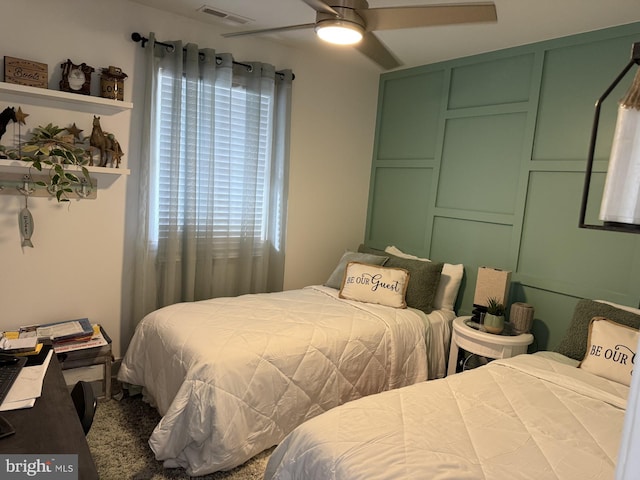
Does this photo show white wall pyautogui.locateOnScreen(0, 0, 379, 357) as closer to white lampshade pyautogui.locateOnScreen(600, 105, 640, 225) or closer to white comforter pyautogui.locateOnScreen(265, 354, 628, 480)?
white comforter pyautogui.locateOnScreen(265, 354, 628, 480)

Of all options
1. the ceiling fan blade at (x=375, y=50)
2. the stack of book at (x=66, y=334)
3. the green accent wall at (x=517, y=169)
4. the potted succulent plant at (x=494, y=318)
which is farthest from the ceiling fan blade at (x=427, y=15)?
the stack of book at (x=66, y=334)

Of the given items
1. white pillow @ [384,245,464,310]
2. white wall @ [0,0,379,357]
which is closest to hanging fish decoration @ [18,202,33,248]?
white wall @ [0,0,379,357]

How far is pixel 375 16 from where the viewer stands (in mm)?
1905

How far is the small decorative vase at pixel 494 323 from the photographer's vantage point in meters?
2.79

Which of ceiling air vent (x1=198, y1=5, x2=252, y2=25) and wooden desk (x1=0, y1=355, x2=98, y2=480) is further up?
ceiling air vent (x1=198, y1=5, x2=252, y2=25)

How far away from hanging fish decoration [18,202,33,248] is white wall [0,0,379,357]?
0.11 feet

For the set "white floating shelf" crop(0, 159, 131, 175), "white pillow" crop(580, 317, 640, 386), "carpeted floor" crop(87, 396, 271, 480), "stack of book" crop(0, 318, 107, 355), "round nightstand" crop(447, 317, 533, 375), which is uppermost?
"white floating shelf" crop(0, 159, 131, 175)

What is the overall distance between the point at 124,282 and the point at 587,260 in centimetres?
301

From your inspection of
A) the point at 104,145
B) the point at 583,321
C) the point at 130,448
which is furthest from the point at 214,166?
the point at 583,321

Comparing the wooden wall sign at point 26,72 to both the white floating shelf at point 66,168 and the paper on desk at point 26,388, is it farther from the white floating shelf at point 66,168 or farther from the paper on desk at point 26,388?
the paper on desk at point 26,388

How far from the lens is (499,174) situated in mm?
3225

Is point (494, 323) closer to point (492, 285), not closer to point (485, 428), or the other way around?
point (492, 285)

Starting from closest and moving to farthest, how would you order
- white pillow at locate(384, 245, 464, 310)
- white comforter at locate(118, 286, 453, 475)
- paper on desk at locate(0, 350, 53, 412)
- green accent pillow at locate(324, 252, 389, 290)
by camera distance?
paper on desk at locate(0, 350, 53, 412)
white comforter at locate(118, 286, 453, 475)
white pillow at locate(384, 245, 464, 310)
green accent pillow at locate(324, 252, 389, 290)

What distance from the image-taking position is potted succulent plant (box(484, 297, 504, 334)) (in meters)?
2.79
